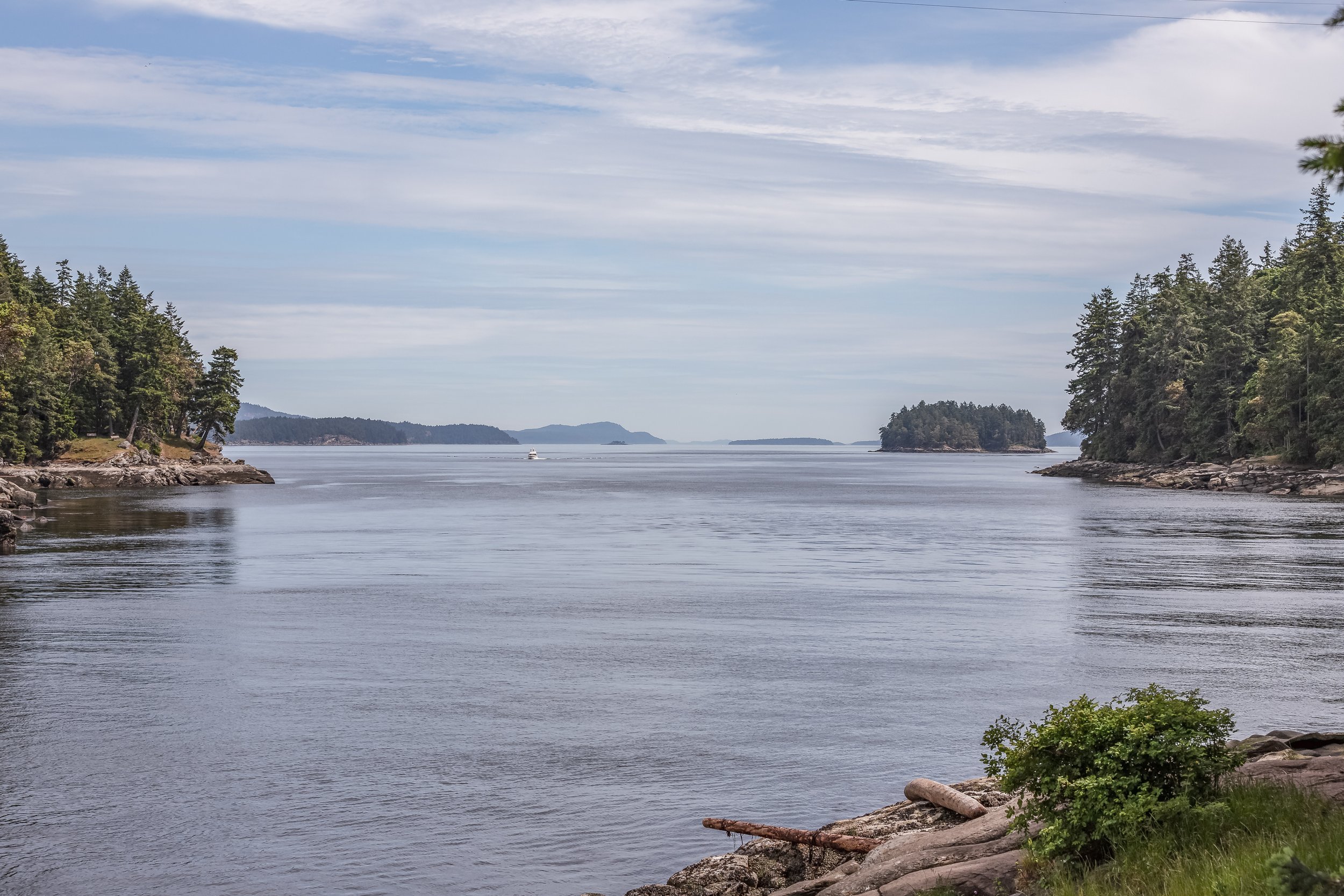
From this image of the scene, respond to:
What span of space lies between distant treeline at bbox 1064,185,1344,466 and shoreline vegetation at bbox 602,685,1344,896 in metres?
104

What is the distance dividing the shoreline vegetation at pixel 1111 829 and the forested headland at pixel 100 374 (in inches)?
3679

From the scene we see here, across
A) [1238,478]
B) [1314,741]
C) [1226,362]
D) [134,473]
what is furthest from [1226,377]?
[1314,741]

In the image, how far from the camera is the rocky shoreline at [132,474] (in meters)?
106

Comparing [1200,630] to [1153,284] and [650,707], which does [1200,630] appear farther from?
[1153,284]

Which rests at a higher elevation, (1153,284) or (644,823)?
(1153,284)

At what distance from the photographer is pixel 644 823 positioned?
14.7 metres

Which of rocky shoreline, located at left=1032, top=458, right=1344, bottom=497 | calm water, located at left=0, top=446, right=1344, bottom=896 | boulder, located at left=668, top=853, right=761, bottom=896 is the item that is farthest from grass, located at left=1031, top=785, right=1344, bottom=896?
rocky shoreline, located at left=1032, top=458, right=1344, bottom=497

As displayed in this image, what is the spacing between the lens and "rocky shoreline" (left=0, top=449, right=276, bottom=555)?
4158 inches

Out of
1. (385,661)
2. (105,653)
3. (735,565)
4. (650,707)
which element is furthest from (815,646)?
(735,565)

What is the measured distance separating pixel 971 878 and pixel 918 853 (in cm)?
103

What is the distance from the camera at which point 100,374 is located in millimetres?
123500

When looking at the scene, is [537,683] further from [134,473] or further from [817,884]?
[134,473]

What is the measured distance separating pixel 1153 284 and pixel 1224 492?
68553 millimetres

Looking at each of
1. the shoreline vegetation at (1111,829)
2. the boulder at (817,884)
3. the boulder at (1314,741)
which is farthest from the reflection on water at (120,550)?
the boulder at (1314,741)
